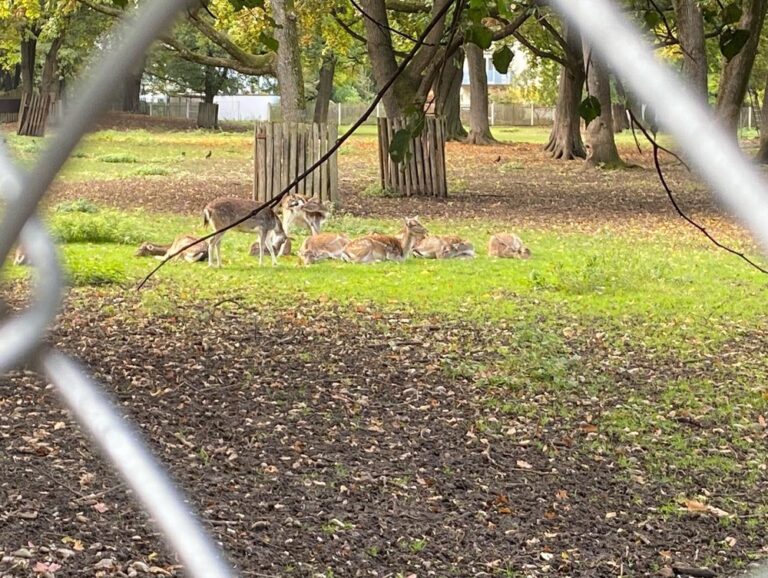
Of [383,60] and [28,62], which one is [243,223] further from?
[28,62]

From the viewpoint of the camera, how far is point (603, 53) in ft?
1.55

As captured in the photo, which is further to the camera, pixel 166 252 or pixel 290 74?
pixel 290 74

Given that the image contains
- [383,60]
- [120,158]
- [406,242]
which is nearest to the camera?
[406,242]

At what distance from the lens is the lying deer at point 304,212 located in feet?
35.7

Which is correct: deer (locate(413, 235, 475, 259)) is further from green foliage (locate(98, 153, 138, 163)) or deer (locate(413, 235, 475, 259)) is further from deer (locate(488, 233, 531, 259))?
green foliage (locate(98, 153, 138, 163))

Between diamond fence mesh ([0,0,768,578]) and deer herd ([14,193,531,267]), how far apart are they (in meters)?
8.36

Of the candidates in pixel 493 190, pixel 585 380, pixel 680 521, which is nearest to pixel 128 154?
pixel 493 190

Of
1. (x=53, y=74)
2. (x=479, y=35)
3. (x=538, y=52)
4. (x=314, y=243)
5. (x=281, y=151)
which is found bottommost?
(x=314, y=243)

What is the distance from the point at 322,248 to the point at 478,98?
25.1m

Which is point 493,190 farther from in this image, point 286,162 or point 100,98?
point 100,98

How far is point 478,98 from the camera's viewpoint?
113 feet

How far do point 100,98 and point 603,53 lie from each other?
0.22m

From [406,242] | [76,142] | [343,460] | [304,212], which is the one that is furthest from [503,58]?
[304,212]

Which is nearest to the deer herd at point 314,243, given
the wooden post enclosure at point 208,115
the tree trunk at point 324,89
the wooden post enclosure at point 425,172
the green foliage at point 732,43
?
the wooden post enclosure at point 425,172
